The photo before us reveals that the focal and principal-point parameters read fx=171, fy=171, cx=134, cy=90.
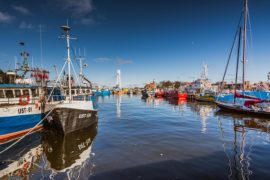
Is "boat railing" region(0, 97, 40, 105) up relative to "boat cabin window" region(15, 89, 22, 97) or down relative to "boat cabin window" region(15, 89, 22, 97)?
down

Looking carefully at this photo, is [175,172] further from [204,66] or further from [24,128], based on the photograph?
[204,66]

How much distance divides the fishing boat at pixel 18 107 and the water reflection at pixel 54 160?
194cm

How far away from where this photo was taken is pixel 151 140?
1462cm

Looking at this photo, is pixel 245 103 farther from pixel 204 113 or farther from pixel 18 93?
pixel 18 93

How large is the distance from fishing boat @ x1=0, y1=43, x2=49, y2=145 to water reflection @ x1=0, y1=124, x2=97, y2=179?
76.3 inches

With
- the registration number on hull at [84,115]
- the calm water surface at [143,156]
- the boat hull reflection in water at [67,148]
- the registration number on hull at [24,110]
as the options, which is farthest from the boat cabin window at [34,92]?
the registration number on hull at [84,115]

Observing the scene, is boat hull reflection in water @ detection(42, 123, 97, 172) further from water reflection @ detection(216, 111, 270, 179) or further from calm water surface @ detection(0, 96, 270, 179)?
water reflection @ detection(216, 111, 270, 179)

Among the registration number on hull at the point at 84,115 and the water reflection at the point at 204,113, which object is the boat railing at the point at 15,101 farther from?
the water reflection at the point at 204,113

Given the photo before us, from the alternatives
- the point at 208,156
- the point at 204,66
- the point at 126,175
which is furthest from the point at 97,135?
the point at 204,66

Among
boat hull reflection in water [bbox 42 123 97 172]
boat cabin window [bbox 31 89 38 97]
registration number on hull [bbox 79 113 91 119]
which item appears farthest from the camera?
boat cabin window [bbox 31 89 38 97]

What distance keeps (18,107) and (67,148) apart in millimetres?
6561

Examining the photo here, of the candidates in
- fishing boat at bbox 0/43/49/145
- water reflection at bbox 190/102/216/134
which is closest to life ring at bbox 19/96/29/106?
fishing boat at bbox 0/43/49/145

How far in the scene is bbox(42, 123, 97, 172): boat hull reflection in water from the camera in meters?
10.3

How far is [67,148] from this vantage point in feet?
42.3
